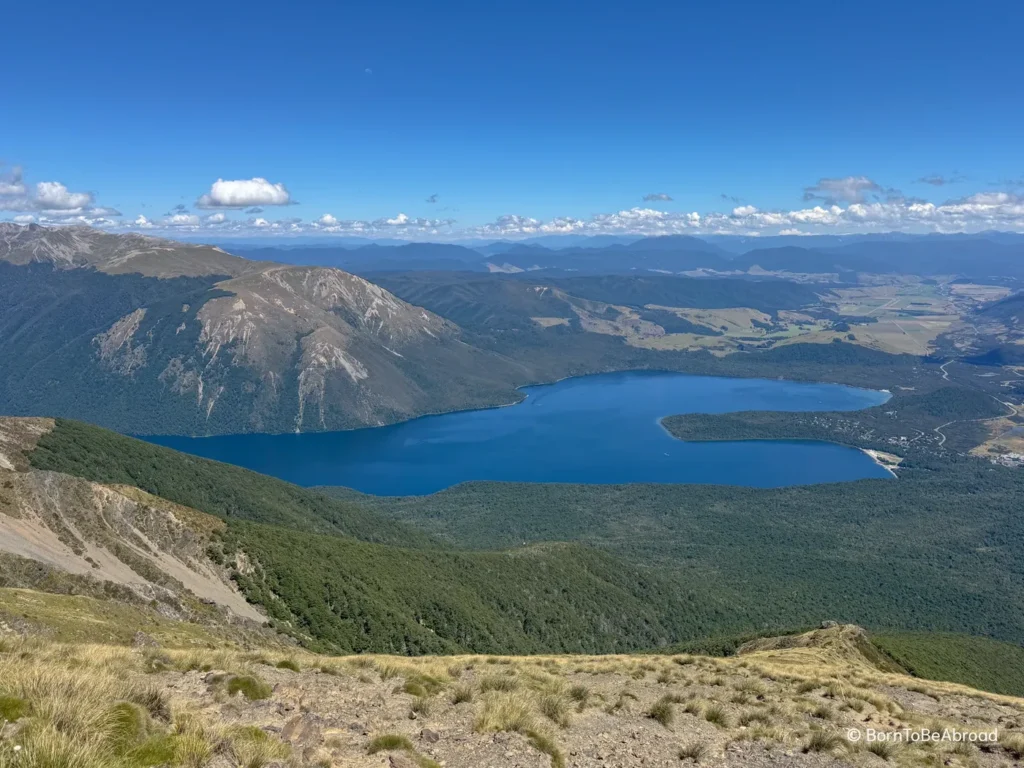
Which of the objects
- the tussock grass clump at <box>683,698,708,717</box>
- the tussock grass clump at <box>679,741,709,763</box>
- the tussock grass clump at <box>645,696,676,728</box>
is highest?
the tussock grass clump at <box>679,741,709,763</box>

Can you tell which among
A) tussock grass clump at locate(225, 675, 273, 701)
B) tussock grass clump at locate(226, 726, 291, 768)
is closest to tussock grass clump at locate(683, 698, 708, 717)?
tussock grass clump at locate(225, 675, 273, 701)

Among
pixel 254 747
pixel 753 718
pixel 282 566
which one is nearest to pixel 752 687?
pixel 753 718

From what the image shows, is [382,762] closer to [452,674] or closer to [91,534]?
[452,674]

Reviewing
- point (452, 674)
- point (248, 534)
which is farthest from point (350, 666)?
point (248, 534)

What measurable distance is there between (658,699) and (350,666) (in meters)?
12.4

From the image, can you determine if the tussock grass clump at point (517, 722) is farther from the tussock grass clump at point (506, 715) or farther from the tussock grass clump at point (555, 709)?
the tussock grass clump at point (555, 709)

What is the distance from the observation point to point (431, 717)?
1927cm

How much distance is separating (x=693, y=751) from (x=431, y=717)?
7.87 meters

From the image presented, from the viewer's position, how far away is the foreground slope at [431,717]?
12.4 metres

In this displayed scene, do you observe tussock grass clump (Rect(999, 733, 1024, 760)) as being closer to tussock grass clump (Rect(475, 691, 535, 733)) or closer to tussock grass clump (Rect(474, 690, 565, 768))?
tussock grass clump (Rect(474, 690, 565, 768))

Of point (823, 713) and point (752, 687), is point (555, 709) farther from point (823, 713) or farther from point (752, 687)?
point (752, 687)

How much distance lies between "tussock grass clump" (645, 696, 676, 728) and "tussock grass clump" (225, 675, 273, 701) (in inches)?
506

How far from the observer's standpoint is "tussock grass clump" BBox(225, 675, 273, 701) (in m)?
19.3

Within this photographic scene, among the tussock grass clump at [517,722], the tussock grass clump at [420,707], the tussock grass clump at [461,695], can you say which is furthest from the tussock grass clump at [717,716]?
the tussock grass clump at [420,707]
